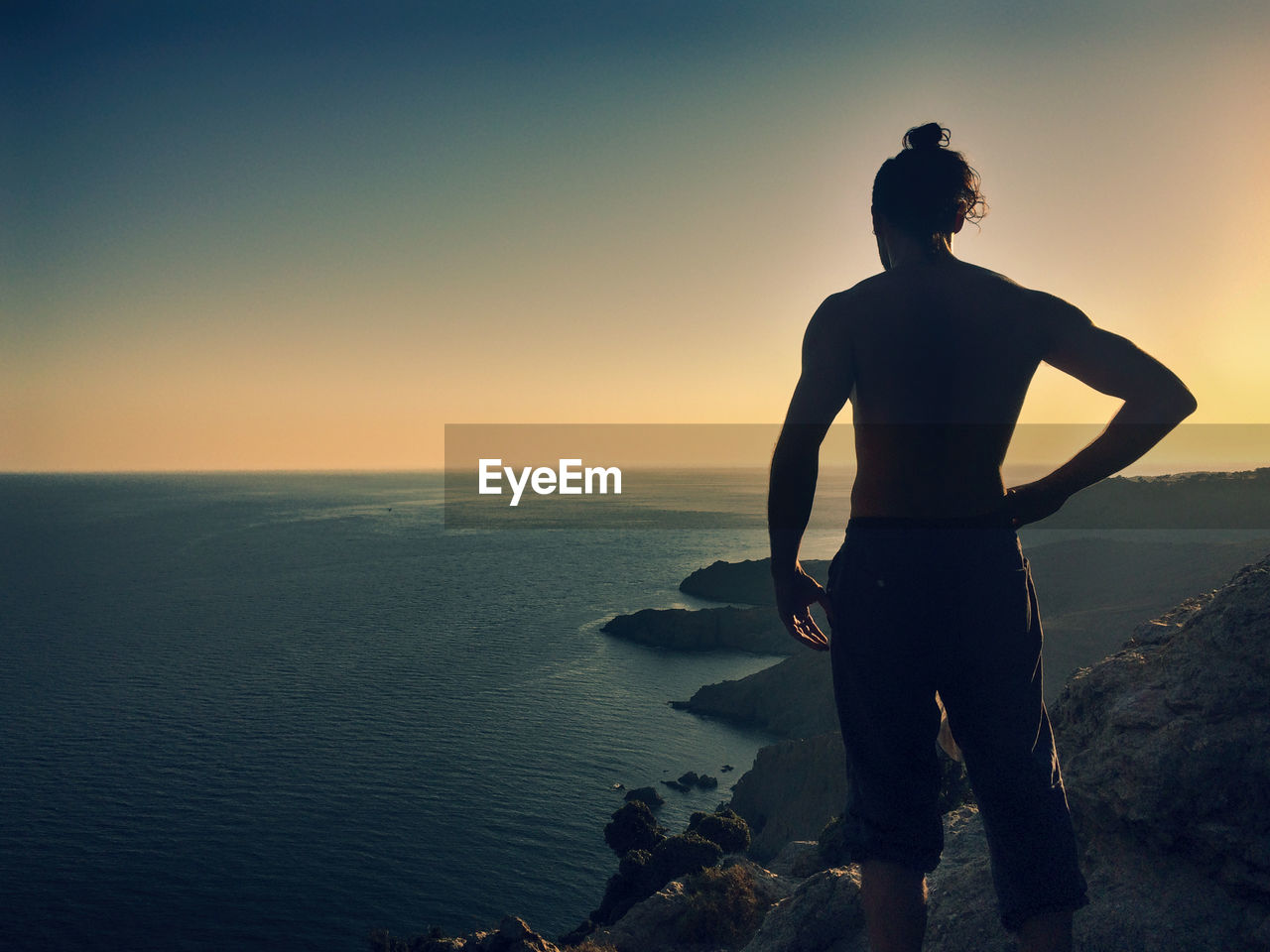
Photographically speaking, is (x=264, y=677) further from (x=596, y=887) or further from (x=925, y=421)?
(x=925, y=421)

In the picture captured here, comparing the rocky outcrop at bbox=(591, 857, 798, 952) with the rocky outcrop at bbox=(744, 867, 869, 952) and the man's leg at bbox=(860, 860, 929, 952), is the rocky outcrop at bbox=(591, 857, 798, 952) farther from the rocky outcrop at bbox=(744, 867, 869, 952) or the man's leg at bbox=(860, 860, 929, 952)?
the man's leg at bbox=(860, 860, 929, 952)

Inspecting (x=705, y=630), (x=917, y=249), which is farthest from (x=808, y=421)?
(x=705, y=630)

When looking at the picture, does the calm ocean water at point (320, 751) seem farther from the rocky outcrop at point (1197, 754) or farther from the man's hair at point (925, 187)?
the man's hair at point (925, 187)

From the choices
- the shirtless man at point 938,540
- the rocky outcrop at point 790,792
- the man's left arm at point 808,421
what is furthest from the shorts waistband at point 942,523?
the rocky outcrop at point 790,792

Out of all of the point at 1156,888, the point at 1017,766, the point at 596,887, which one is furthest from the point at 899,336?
the point at 596,887

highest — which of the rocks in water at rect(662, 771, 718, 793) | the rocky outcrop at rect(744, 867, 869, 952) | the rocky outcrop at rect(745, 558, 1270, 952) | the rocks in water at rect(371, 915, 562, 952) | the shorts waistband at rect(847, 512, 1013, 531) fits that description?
the shorts waistband at rect(847, 512, 1013, 531)

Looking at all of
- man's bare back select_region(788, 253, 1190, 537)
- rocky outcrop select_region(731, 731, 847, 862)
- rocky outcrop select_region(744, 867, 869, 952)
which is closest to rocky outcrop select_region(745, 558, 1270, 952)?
rocky outcrop select_region(744, 867, 869, 952)
